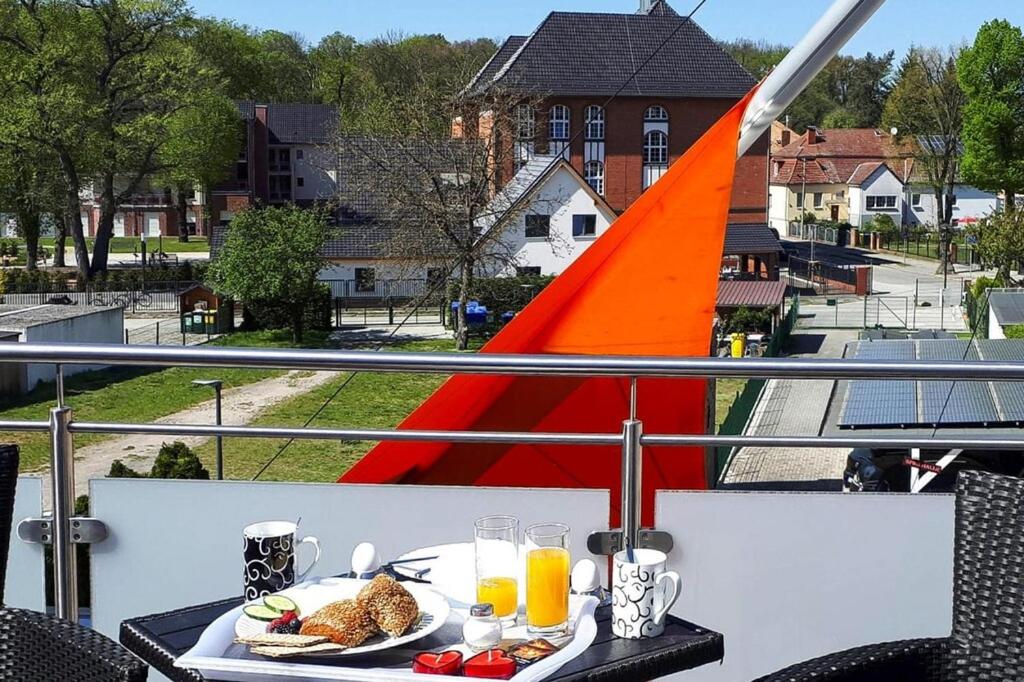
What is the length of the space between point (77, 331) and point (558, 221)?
65.6ft

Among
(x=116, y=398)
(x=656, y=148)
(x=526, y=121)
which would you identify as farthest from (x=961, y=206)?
(x=116, y=398)

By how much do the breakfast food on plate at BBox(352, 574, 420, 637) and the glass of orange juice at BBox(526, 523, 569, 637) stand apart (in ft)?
0.79

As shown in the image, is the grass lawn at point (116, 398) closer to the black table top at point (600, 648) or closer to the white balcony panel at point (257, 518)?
the white balcony panel at point (257, 518)

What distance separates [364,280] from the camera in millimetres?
49812

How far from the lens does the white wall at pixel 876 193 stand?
76.1 m

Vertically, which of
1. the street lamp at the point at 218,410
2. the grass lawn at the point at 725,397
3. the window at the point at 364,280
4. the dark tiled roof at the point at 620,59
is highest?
the dark tiled roof at the point at 620,59

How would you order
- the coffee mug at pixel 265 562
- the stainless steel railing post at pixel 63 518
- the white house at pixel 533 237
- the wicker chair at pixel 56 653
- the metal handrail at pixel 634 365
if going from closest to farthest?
the wicker chair at pixel 56 653, the coffee mug at pixel 265 562, the metal handrail at pixel 634 365, the stainless steel railing post at pixel 63 518, the white house at pixel 533 237

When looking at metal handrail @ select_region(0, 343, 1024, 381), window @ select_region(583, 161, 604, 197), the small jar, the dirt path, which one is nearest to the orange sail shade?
metal handrail @ select_region(0, 343, 1024, 381)

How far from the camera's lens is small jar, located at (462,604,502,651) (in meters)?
2.50

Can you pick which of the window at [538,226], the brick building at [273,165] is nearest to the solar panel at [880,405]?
the window at [538,226]

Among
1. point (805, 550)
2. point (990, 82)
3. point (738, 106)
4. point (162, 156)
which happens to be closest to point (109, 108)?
point (162, 156)

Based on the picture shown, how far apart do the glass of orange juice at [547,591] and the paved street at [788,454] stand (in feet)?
48.9

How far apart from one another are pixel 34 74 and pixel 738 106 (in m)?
48.8

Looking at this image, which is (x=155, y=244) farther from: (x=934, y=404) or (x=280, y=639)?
(x=280, y=639)
